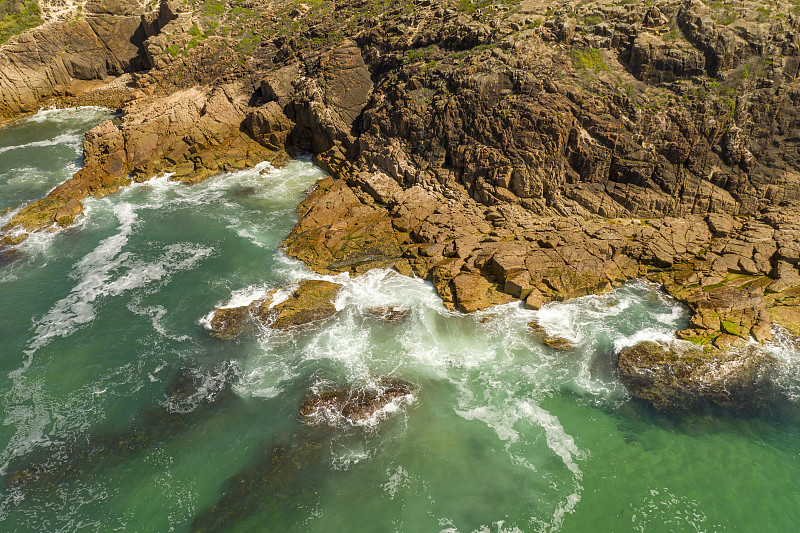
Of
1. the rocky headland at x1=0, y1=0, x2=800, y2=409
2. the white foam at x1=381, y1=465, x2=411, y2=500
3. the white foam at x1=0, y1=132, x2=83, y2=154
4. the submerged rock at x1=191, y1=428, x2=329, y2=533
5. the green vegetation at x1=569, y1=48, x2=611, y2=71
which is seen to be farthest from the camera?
the white foam at x1=0, y1=132, x2=83, y2=154

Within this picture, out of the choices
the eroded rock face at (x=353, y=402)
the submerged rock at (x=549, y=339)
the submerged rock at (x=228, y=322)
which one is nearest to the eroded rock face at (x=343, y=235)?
the submerged rock at (x=228, y=322)

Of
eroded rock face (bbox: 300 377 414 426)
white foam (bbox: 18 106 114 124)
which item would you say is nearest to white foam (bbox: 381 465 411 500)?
eroded rock face (bbox: 300 377 414 426)

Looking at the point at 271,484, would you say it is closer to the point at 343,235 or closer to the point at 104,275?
the point at 343,235

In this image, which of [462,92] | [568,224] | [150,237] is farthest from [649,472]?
[150,237]

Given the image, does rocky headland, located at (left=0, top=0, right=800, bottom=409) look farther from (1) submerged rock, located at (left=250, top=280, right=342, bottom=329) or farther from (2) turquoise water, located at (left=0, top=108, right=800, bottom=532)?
(2) turquoise water, located at (left=0, top=108, right=800, bottom=532)

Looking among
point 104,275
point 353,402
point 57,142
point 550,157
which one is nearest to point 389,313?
point 353,402

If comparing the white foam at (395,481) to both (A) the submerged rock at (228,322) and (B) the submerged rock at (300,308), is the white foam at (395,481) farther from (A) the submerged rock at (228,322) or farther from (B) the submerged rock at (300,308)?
(A) the submerged rock at (228,322)
